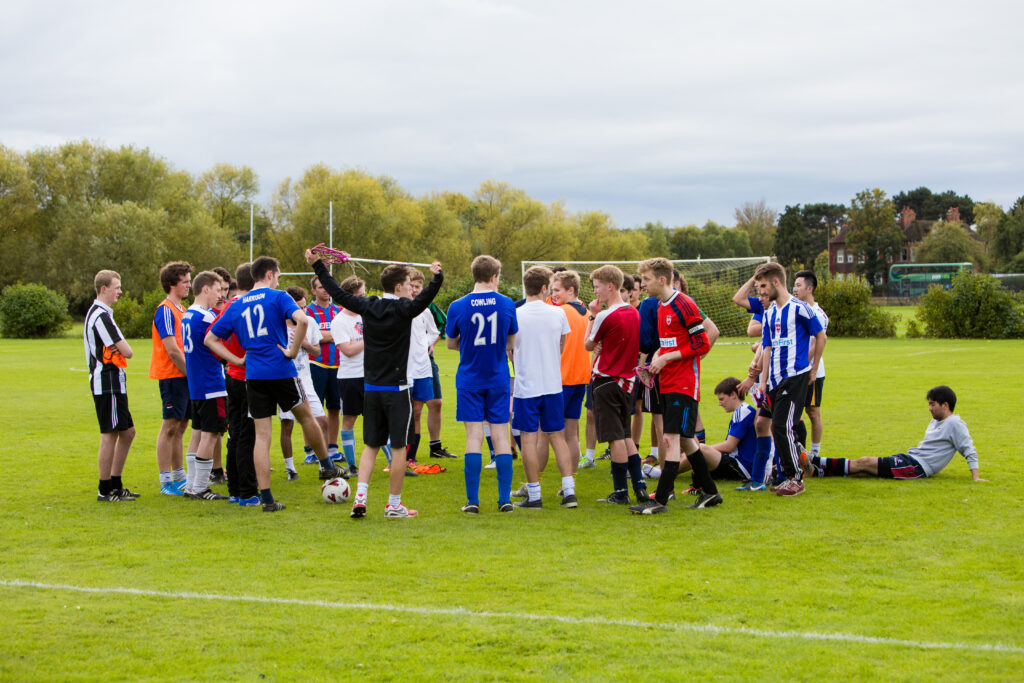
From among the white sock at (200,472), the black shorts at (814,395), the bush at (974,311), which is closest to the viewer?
the white sock at (200,472)

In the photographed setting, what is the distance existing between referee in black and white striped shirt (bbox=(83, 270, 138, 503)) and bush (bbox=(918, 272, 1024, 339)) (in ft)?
108

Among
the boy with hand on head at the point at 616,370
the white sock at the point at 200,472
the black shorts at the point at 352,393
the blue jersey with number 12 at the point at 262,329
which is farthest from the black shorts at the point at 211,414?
the boy with hand on head at the point at 616,370

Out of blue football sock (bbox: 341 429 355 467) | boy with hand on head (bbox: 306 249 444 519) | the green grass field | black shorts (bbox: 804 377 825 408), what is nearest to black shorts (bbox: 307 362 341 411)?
blue football sock (bbox: 341 429 355 467)

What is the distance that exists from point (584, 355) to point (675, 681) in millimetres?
4781

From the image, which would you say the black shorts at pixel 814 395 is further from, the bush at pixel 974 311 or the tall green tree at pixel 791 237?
the tall green tree at pixel 791 237

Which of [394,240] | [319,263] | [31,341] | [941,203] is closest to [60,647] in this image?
[319,263]

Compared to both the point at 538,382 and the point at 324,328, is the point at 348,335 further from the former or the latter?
the point at 538,382

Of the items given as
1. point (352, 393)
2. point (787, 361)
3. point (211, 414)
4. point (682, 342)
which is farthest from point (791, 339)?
point (211, 414)

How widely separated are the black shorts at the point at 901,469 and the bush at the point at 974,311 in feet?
92.5

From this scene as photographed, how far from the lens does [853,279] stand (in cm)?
3725

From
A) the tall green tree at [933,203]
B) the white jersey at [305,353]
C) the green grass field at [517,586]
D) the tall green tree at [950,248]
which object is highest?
the tall green tree at [933,203]

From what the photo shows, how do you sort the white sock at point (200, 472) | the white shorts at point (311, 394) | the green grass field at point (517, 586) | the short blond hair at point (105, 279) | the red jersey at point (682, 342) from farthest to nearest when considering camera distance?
the white shorts at point (311, 394) < the white sock at point (200, 472) < the short blond hair at point (105, 279) < the red jersey at point (682, 342) < the green grass field at point (517, 586)

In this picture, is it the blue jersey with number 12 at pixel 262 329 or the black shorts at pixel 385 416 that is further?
the blue jersey with number 12 at pixel 262 329

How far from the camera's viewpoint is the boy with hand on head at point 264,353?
7383 millimetres
